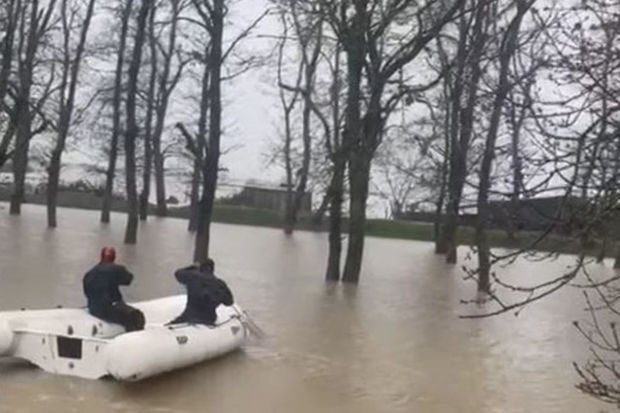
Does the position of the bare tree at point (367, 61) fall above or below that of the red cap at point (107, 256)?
above

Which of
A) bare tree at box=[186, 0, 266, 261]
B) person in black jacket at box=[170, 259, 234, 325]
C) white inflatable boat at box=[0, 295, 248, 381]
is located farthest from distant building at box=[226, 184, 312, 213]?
white inflatable boat at box=[0, 295, 248, 381]

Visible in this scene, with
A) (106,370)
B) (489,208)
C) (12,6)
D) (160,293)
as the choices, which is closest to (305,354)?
(106,370)

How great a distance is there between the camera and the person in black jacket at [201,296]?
13.9 metres

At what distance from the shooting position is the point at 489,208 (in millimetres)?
Result: 5414

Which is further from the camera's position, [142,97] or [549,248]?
[142,97]

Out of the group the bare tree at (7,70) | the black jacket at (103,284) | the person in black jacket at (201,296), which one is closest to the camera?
the black jacket at (103,284)

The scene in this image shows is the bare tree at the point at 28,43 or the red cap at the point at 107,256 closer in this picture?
the red cap at the point at 107,256

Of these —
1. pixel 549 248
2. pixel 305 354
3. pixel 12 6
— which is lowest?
pixel 305 354

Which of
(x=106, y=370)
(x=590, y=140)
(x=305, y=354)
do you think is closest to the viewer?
(x=590, y=140)

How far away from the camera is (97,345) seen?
11.8 meters

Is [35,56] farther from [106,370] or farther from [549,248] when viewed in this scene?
[549,248]

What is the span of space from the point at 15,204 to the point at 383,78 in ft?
87.5

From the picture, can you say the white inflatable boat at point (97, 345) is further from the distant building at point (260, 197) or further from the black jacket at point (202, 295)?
the distant building at point (260, 197)

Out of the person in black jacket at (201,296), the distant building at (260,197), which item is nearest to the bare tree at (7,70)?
the person in black jacket at (201,296)
